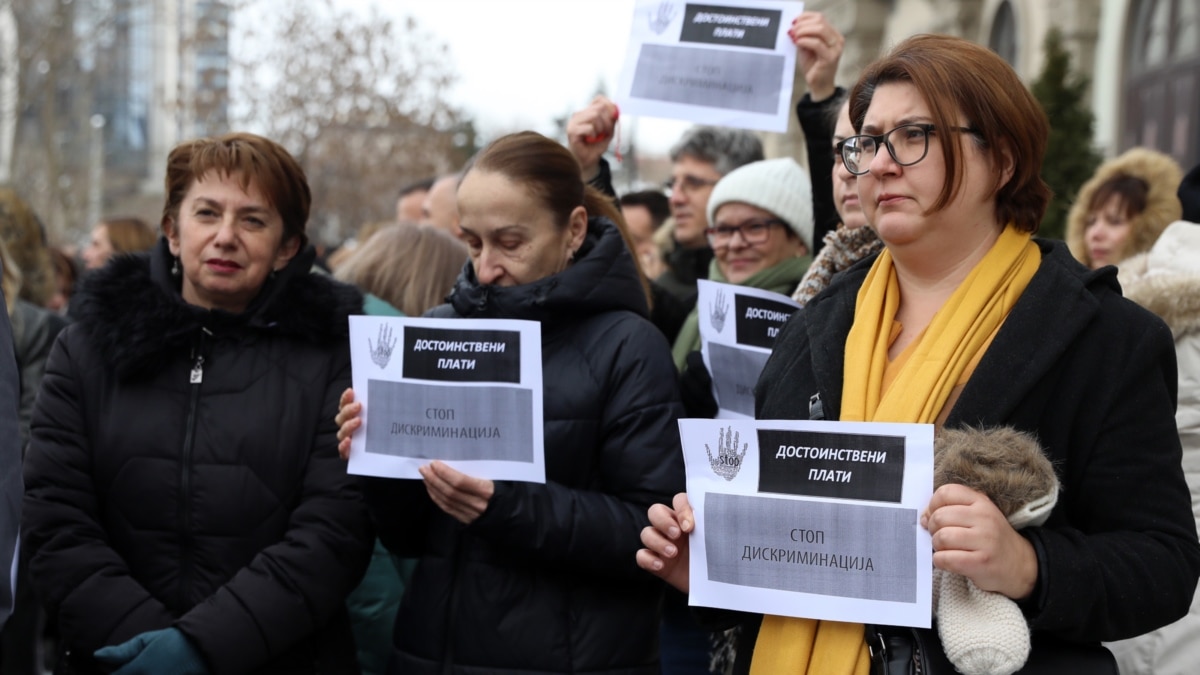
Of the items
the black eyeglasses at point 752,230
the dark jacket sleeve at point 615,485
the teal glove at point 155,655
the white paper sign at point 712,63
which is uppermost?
the white paper sign at point 712,63

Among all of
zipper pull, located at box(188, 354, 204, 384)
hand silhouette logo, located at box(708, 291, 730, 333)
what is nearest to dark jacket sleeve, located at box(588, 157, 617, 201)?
hand silhouette logo, located at box(708, 291, 730, 333)

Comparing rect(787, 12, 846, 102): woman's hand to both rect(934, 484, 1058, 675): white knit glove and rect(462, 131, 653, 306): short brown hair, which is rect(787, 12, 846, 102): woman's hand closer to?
rect(462, 131, 653, 306): short brown hair

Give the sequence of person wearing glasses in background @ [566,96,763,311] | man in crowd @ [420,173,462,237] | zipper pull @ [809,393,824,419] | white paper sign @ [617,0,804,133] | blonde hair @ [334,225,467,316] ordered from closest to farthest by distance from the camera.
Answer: zipper pull @ [809,393,824,419]
white paper sign @ [617,0,804,133]
blonde hair @ [334,225,467,316]
person wearing glasses in background @ [566,96,763,311]
man in crowd @ [420,173,462,237]

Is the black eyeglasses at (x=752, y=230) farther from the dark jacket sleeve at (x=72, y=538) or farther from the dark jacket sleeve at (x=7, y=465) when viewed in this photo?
the dark jacket sleeve at (x=7, y=465)

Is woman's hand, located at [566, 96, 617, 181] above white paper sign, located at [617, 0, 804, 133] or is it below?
below

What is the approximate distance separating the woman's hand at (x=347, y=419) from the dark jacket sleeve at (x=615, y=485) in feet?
1.23

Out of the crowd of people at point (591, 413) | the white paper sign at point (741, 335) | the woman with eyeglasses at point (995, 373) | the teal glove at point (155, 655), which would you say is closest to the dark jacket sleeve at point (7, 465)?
the crowd of people at point (591, 413)

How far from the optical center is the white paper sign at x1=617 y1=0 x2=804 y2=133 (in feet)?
13.6

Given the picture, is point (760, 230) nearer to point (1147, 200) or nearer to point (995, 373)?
point (1147, 200)

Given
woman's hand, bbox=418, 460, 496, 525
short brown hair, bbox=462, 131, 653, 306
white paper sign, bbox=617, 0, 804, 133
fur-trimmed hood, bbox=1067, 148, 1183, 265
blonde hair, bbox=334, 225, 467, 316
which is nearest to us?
woman's hand, bbox=418, 460, 496, 525

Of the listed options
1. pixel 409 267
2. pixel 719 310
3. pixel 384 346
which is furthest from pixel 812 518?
pixel 409 267

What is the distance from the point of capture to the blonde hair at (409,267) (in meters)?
5.26

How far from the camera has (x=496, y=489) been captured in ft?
10.0

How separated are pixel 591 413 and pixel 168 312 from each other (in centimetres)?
112
